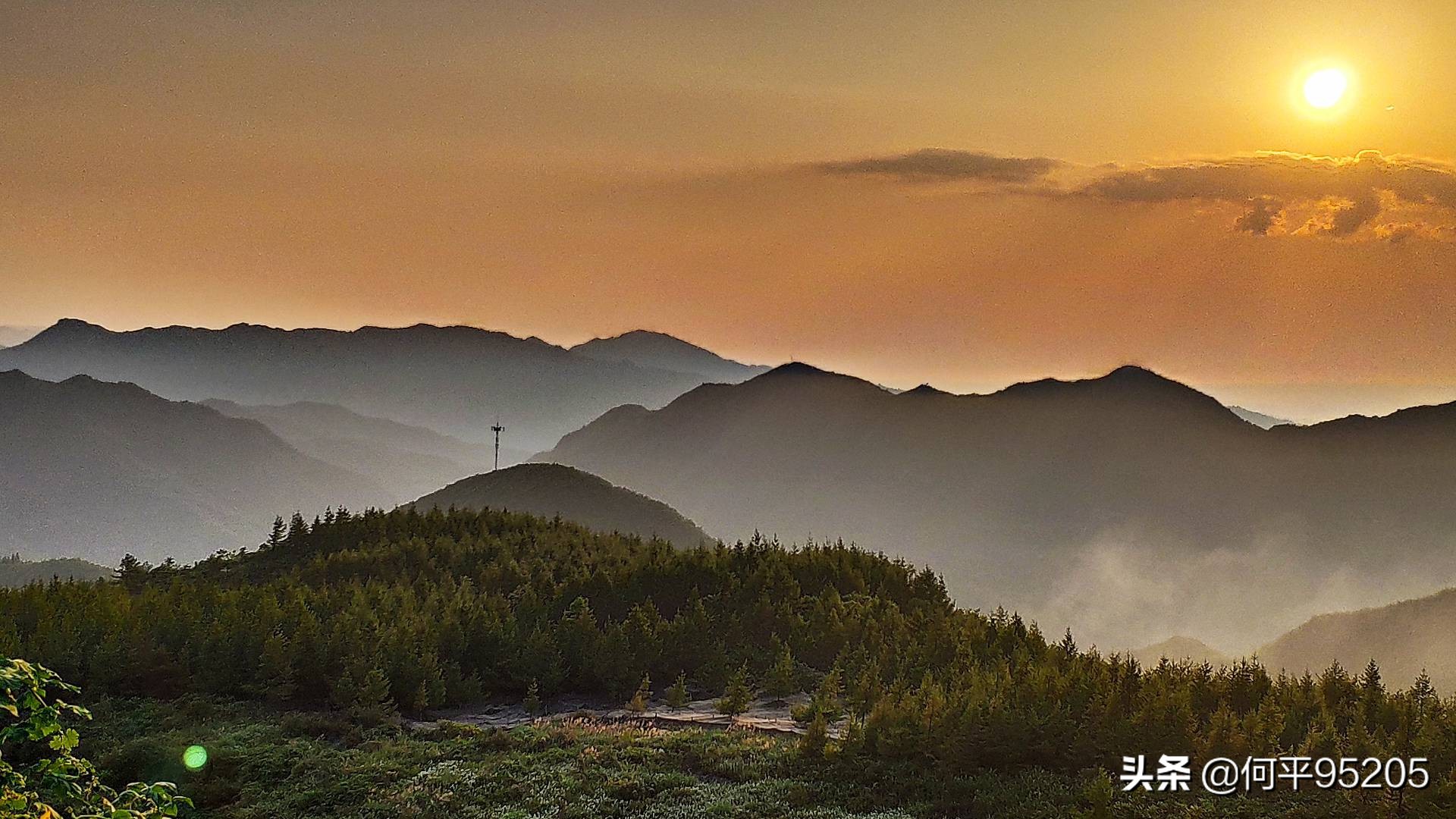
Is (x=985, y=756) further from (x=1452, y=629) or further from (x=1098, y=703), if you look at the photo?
(x=1452, y=629)

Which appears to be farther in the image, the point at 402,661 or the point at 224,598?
the point at 224,598

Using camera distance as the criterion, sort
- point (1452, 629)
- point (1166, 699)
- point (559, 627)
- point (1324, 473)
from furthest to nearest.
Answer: point (1324, 473) → point (1452, 629) → point (559, 627) → point (1166, 699)

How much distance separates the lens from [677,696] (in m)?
19.5

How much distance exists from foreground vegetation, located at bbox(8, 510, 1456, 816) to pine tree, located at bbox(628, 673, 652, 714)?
0.11 meters

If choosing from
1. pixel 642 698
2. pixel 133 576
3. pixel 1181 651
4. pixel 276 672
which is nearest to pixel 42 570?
pixel 133 576

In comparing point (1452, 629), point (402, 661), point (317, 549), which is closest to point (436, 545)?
point (317, 549)

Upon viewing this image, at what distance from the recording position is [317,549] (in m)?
30.2

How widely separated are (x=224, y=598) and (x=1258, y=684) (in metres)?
18.7

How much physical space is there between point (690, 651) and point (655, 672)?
88cm

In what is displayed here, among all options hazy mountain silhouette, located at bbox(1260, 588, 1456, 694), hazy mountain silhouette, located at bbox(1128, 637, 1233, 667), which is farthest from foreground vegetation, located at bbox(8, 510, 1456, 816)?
hazy mountain silhouette, located at bbox(1128, 637, 1233, 667)

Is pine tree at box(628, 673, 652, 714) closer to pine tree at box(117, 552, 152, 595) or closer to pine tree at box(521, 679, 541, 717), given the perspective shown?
pine tree at box(521, 679, 541, 717)

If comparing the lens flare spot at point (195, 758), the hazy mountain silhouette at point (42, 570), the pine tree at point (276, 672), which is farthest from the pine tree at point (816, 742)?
the hazy mountain silhouette at point (42, 570)

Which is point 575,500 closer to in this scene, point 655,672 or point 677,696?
point 655,672

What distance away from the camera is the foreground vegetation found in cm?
1487
